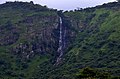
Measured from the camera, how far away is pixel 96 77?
10281 centimetres

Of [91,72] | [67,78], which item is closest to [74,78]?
[67,78]

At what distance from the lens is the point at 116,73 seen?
192m

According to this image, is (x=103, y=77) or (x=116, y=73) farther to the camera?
(x=116, y=73)

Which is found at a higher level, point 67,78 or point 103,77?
point 103,77

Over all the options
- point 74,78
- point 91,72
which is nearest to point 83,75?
point 91,72

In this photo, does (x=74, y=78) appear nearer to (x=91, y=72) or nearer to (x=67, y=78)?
(x=67, y=78)

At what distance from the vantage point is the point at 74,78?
189125 mm

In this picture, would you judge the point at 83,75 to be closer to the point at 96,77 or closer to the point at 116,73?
the point at 96,77

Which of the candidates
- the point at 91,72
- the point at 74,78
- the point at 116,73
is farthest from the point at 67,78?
the point at 91,72

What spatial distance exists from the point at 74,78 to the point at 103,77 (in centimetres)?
8600

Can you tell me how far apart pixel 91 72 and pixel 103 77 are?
4192 millimetres

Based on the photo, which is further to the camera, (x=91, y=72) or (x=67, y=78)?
(x=67, y=78)

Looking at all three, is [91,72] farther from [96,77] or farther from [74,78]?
[74,78]

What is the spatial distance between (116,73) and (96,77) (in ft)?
301
